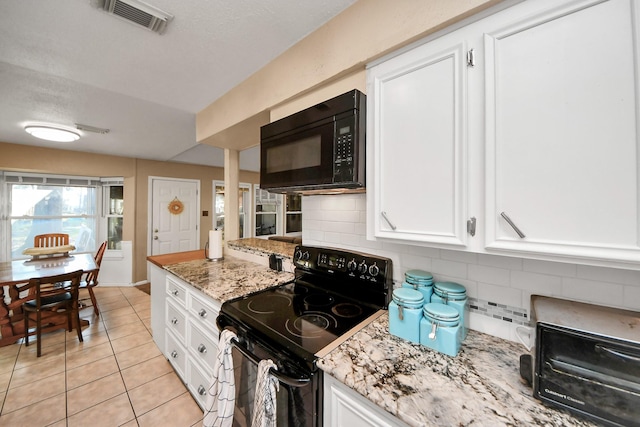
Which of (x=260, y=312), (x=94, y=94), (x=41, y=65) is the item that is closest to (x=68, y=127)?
(x=94, y=94)

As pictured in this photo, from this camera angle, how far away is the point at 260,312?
3.93 ft

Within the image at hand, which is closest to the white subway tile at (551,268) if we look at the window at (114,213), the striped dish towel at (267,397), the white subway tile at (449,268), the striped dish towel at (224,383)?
the white subway tile at (449,268)

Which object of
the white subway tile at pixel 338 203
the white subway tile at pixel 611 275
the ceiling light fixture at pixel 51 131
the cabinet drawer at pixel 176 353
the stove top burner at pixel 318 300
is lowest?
the cabinet drawer at pixel 176 353

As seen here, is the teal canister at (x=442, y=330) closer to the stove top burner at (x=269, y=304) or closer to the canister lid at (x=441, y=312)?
the canister lid at (x=441, y=312)

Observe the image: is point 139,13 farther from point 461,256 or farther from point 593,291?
point 593,291

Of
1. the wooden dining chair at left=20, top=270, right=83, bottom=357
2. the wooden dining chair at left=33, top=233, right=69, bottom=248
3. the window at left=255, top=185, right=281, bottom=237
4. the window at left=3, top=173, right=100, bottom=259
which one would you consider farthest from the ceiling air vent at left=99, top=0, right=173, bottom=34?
the window at left=255, top=185, right=281, bottom=237

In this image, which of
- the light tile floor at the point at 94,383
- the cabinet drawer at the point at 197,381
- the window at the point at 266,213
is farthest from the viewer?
the window at the point at 266,213

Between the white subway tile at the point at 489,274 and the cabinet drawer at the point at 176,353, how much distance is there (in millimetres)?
1961

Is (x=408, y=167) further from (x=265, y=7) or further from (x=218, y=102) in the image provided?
(x=218, y=102)

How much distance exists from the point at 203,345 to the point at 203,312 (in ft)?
0.69

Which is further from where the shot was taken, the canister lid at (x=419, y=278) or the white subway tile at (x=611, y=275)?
the canister lid at (x=419, y=278)

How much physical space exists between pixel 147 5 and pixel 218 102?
3.30 ft

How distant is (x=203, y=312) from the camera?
149 cm

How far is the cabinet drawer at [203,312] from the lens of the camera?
1420 mm
